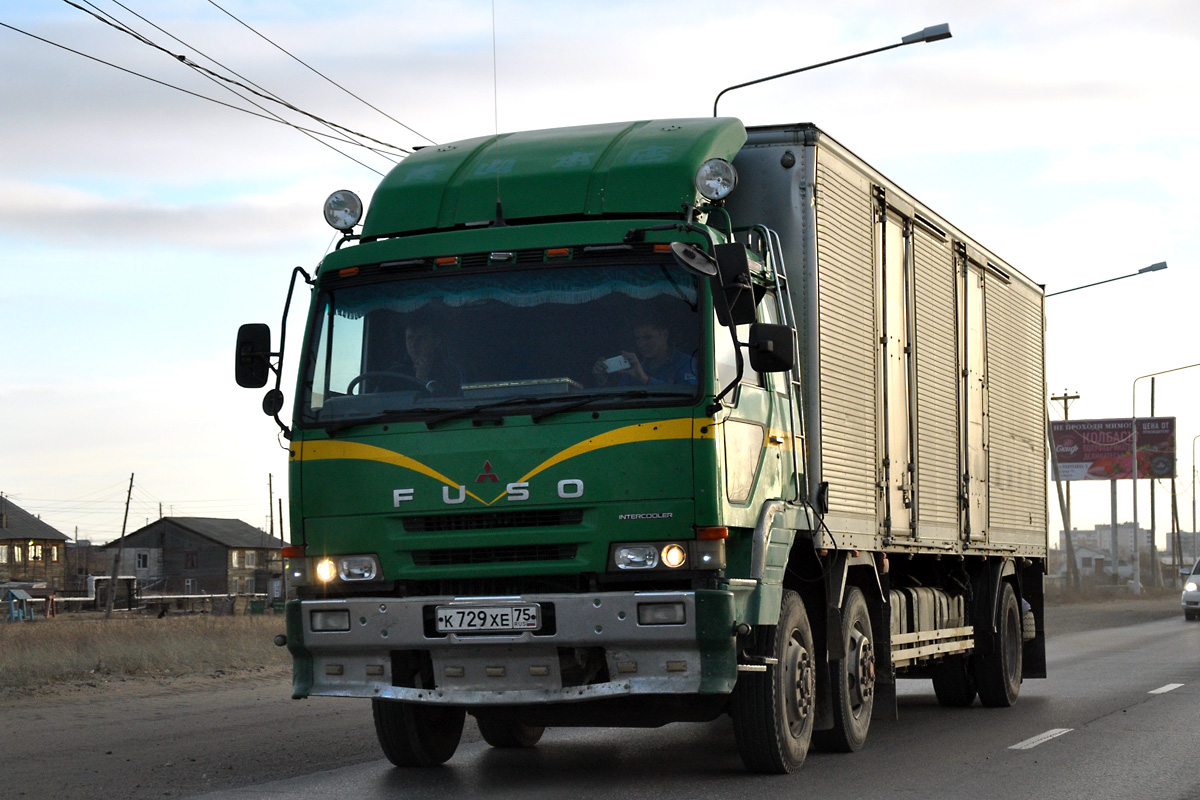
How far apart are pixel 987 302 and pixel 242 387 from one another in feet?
26.1

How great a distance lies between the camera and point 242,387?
29.7ft

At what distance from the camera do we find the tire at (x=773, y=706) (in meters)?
8.88

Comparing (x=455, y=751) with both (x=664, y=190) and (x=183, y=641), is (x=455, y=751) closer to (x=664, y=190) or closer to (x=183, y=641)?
(x=664, y=190)

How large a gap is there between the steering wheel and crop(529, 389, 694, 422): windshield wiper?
757mm

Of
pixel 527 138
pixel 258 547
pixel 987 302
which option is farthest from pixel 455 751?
pixel 258 547

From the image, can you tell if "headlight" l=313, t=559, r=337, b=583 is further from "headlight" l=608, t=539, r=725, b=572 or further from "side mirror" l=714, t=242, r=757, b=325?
"side mirror" l=714, t=242, r=757, b=325

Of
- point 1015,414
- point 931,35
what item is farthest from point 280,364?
point 931,35

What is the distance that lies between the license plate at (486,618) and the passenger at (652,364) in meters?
1.28

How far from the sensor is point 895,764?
9.80m

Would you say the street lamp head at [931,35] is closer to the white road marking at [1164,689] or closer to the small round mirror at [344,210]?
the white road marking at [1164,689]

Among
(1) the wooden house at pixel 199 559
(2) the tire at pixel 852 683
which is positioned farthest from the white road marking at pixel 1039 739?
(1) the wooden house at pixel 199 559

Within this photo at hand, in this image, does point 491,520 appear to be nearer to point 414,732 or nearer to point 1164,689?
point 414,732

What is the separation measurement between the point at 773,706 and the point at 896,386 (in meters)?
3.36

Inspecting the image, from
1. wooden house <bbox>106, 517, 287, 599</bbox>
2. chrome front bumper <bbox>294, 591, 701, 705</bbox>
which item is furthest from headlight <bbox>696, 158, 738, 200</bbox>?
wooden house <bbox>106, 517, 287, 599</bbox>
